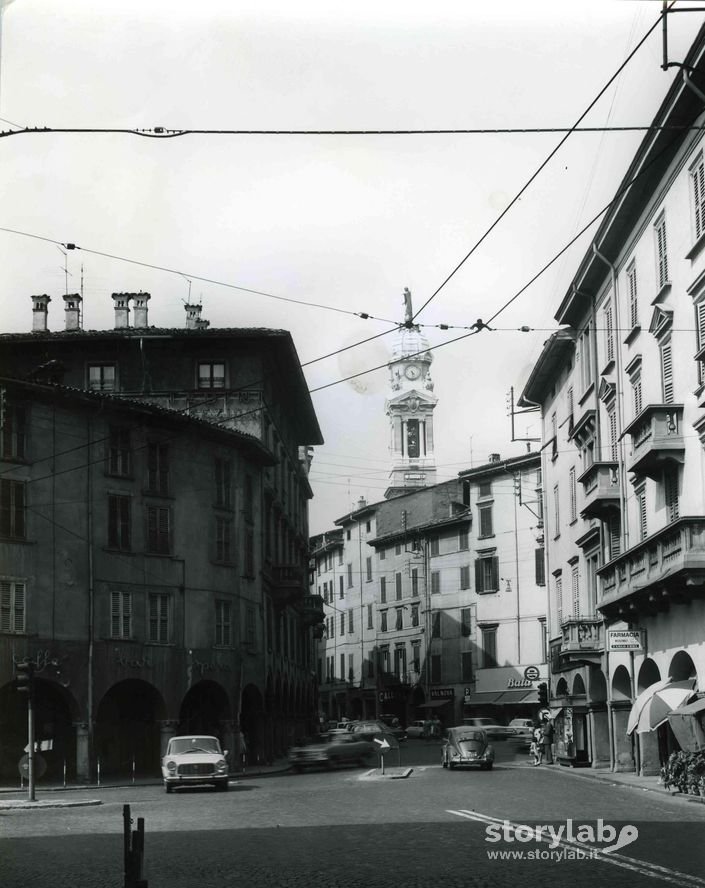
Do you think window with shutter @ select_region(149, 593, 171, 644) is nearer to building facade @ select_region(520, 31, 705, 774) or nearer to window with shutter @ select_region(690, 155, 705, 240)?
building facade @ select_region(520, 31, 705, 774)

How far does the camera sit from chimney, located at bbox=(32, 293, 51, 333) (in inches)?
1901

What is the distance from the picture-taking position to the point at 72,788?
36.9 meters

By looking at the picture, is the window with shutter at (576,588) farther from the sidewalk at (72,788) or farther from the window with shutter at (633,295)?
the window with shutter at (633,295)

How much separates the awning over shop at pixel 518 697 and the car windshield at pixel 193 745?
132 ft

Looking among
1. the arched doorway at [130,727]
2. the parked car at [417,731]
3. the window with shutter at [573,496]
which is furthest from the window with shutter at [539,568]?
the arched doorway at [130,727]

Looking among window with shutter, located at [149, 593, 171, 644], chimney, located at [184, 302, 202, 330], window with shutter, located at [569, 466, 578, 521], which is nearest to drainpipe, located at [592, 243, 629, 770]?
window with shutter, located at [569, 466, 578, 521]

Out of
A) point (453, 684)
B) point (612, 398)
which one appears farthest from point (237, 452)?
point (453, 684)

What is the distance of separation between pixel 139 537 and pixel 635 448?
18.1 metres

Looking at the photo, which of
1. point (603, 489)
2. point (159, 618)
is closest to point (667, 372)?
point (603, 489)

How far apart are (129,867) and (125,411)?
32528 mm

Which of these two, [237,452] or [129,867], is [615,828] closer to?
[129,867]

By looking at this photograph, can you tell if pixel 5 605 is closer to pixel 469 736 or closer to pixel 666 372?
pixel 469 736

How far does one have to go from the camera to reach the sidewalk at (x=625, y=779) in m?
28.0

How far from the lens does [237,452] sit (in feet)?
160
